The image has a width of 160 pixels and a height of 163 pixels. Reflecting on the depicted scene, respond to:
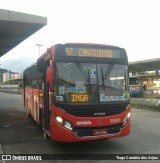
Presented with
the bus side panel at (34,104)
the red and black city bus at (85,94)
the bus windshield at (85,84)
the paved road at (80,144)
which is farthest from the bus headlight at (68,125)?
the bus side panel at (34,104)

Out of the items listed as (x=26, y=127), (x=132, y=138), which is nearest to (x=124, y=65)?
(x=132, y=138)

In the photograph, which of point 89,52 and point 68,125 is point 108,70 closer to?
point 89,52

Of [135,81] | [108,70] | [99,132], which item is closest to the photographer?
[99,132]

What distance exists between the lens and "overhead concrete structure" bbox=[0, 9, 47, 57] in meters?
12.9

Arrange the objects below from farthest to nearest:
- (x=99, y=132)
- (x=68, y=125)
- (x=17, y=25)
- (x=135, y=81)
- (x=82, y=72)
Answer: (x=135, y=81) < (x=17, y=25) < (x=82, y=72) < (x=99, y=132) < (x=68, y=125)

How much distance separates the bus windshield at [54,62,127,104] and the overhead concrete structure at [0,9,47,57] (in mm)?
6340

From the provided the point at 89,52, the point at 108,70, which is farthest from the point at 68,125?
the point at 89,52

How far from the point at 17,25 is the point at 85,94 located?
820 centimetres

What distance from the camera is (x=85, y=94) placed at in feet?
24.5

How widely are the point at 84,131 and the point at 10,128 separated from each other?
18.8 ft

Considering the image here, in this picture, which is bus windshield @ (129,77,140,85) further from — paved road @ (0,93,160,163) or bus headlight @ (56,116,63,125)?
bus headlight @ (56,116,63,125)

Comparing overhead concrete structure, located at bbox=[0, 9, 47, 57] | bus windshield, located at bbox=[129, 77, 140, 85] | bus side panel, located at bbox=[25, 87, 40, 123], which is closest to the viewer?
bus side panel, located at bbox=[25, 87, 40, 123]

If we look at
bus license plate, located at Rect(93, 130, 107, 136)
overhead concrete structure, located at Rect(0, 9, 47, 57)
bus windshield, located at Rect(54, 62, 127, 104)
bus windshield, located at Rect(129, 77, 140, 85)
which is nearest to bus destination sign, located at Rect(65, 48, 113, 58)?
bus windshield, located at Rect(54, 62, 127, 104)

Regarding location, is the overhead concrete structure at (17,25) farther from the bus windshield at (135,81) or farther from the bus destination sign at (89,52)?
the bus windshield at (135,81)
